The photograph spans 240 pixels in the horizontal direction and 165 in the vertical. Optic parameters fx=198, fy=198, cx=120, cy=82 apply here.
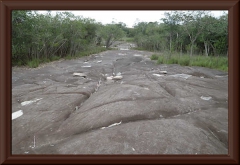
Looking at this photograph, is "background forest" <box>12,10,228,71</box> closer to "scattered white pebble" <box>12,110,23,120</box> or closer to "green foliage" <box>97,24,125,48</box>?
"scattered white pebble" <box>12,110,23,120</box>

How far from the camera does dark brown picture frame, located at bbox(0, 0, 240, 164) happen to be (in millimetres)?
1355

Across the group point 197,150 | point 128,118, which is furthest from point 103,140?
point 197,150

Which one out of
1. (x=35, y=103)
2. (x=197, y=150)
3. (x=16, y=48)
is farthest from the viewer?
(x=16, y=48)

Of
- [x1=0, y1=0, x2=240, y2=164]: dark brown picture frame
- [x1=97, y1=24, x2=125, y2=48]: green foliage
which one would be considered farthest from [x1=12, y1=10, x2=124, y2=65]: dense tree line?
[x1=0, y1=0, x2=240, y2=164]: dark brown picture frame

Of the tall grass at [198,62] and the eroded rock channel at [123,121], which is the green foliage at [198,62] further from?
the eroded rock channel at [123,121]

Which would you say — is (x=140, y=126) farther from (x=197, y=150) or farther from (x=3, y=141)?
(x=3, y=141)

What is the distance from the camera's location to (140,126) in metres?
2.87
